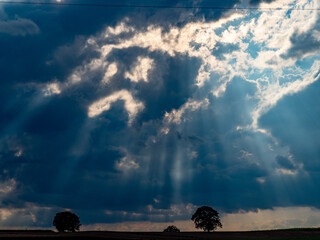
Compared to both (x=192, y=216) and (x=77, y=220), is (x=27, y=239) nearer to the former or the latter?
(x=77, y=220)

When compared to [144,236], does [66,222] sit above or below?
above

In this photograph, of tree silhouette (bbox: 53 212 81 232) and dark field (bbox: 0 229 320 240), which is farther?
tree silhouette (bbox: 53 212 81 232)

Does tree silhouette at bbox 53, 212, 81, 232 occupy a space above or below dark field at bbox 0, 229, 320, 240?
above

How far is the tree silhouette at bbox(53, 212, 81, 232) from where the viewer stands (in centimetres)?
13500

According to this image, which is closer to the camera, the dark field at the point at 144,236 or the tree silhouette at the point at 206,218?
the dark field at the point at 144,236

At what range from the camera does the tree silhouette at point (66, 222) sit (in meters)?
135

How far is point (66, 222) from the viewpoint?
135250 millimetres

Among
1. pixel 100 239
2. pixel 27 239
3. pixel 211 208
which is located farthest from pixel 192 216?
pixel 27 239

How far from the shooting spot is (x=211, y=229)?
5231 inches

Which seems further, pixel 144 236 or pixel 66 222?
pixel 66 222

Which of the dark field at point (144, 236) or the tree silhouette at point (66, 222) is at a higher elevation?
the tree silhouette at point (66, 222)

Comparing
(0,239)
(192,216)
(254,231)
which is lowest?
(0,239)

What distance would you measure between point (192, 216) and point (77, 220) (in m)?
44.6

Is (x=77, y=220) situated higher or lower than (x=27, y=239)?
higher
